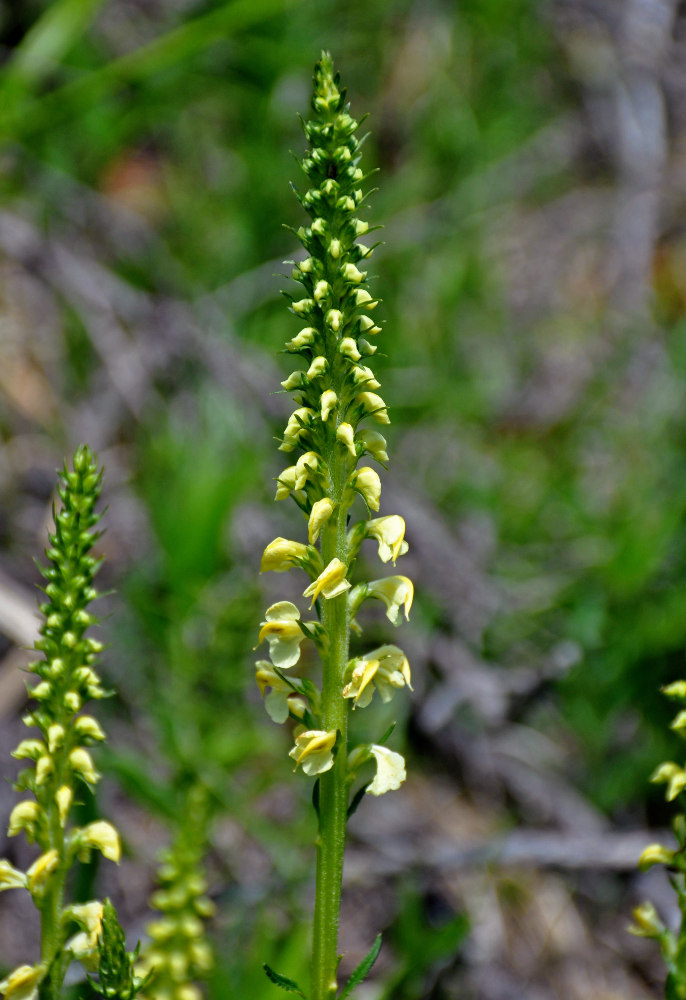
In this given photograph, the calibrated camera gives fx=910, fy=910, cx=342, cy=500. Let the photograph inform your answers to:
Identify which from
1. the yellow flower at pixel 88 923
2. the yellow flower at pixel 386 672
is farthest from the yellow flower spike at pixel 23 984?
the yellow flower at pixel 386 672

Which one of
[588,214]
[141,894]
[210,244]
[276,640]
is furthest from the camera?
[588,214]

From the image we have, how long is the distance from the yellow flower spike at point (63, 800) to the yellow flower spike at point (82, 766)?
4cm

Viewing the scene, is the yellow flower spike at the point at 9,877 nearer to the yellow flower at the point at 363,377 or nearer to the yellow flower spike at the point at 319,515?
the yellow flower spike at the point at 319,515

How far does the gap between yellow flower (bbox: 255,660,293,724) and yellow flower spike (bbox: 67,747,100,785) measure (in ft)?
1.28

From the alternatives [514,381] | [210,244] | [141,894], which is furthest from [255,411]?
[141,894]

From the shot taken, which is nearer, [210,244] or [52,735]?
[52,735]

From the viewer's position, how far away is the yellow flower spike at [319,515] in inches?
70.4

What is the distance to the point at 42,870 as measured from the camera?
1.85 meters

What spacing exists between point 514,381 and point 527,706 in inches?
116

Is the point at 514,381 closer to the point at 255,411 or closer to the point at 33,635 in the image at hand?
the point at 255,411

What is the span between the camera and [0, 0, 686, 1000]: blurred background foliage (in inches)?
163

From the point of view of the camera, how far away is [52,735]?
1.86 metres

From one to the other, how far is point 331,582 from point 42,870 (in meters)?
0.83

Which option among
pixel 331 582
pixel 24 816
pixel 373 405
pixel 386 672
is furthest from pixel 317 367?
pixel 24 816
